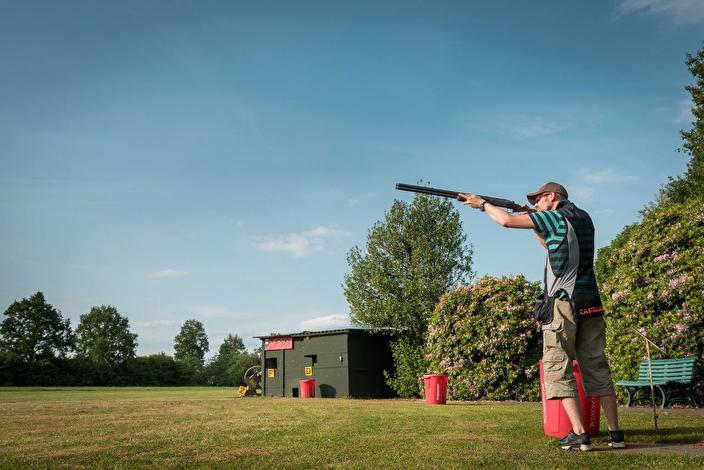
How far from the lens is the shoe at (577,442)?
199 inches

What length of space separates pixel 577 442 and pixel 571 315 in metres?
1.13

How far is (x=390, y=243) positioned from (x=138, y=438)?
16104 millimetres

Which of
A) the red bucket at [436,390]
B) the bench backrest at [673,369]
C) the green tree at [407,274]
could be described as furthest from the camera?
the green tree at [407,274]

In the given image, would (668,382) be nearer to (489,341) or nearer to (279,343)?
(489,341)

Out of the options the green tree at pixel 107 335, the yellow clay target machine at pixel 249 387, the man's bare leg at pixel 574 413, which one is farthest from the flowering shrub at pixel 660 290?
the green tree at pixel 107 335

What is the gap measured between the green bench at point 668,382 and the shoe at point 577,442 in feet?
19.3

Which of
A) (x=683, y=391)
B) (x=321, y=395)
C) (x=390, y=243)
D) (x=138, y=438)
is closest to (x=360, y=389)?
(x=321, y=395)

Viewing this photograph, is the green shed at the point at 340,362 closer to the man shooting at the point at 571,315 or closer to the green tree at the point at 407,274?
the green tree at the point at 407,274

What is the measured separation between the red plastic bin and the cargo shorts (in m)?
0.28

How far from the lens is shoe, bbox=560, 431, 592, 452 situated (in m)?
5.06

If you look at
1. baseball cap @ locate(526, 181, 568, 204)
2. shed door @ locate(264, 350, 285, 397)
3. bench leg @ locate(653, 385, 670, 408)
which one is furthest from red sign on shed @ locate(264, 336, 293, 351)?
baseball cap @ locate(526, 181, 568, 204)

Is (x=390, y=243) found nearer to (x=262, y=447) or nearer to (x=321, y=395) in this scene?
(x=321, y=395)

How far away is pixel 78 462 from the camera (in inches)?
198

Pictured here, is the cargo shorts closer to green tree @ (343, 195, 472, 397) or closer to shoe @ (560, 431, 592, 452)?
shoe @ (560, 431, 592, 452)
